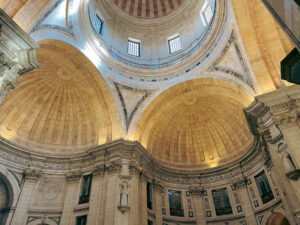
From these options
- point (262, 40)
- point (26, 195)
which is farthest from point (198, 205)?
point (262, 40)

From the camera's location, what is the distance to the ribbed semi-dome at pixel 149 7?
24.1 m

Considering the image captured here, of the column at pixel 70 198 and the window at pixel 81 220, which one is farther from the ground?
the column at pixel 70 198

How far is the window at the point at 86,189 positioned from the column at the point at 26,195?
9.83ft

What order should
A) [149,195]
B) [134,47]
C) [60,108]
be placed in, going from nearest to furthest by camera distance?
[149,195], [60,108], [134,47]

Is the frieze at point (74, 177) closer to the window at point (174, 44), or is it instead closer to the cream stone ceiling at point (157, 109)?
the cream stone ceiling at point (157, 109)

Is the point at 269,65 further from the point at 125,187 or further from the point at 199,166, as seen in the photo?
the point at 125,187

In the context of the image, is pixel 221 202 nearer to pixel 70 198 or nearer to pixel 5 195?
pixel 70 198

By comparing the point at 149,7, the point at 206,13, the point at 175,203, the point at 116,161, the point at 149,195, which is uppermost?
the point at 149,7

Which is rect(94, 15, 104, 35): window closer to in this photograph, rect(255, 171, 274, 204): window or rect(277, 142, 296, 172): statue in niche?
rect(277, 142, 296, 172): statue in niche

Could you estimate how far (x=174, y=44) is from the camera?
74.3 feet

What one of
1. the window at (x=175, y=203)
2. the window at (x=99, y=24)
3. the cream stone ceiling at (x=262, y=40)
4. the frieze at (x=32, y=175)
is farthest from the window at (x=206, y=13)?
the frieze at (x=32, y=175)

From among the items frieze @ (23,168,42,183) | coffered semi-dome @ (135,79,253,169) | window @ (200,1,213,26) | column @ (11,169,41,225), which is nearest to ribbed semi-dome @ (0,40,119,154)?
frieze @ (23,168,42,183)

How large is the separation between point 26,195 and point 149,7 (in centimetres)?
2048

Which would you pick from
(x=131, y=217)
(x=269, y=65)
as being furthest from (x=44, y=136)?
(x=269, y=65)
